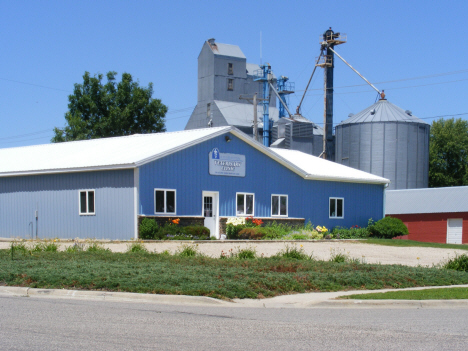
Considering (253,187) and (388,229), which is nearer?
(253,187)

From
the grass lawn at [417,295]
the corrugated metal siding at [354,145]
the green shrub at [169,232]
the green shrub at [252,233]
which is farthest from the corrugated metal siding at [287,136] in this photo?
the grass lawn at [417,295]

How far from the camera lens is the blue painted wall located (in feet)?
96.5

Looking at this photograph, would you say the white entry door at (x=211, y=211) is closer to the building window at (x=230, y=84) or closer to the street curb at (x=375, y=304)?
the street curb at (x=375, y=304)

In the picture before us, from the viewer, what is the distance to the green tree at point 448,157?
74.5 metres

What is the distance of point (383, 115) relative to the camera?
52.9 m

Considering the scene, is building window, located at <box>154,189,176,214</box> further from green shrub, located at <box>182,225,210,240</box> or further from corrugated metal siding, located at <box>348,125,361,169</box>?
corrugated metal siding, located at <box>348,125,361,169</box>

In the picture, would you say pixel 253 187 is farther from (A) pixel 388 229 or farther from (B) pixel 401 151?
(B) pixel 401 151

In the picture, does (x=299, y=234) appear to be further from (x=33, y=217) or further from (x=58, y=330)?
(x=58, y=330)

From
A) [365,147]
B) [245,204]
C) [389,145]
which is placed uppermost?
[389,145]

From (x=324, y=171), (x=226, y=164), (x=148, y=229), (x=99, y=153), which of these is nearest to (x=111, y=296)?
(x=148, y=229)

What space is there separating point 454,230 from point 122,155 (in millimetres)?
27574

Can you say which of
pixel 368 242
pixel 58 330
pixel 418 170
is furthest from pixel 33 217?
pixel 418 170

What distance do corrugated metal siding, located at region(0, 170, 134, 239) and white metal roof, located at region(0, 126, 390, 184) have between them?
0.54 metres

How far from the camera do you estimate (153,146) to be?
31781 millimetres
